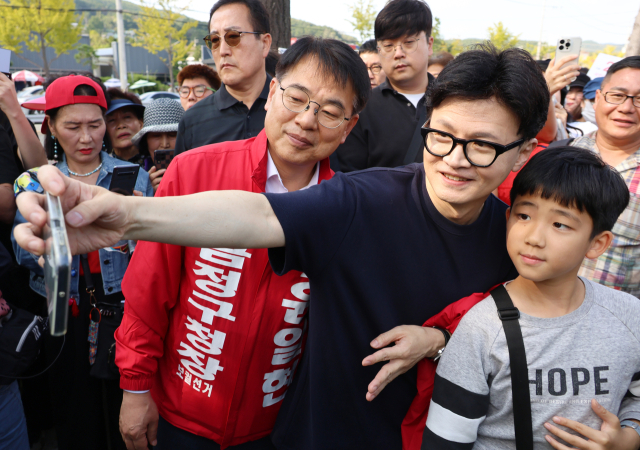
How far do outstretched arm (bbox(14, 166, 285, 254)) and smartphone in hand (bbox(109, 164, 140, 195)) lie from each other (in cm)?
135

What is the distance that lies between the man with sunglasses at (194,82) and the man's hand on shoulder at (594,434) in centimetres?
402

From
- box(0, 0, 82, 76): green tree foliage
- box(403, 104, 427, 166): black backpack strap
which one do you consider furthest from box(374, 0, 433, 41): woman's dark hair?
box(0, 0, 82, 76): green tree foliage

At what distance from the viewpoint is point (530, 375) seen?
145cm

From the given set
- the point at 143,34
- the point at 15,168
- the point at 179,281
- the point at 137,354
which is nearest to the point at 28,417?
the point at 15,168

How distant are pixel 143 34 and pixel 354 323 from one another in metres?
34.0

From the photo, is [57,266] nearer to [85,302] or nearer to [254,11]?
[85,302]

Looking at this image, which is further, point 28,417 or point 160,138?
point 160,138

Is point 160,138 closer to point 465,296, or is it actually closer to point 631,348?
point 465,296

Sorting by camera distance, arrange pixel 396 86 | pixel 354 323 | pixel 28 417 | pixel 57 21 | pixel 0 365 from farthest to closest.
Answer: pixel 57 21
pixel 396 86
pixel 28 417
pixel 0 365
pixel 354 323

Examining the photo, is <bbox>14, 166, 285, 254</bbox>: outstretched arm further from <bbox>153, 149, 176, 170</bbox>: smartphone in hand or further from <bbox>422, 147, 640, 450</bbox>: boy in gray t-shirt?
<bbox>153, 149, 176, 170</bbox>: smartphone in hand

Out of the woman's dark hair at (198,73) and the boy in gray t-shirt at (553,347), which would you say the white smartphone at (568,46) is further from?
the woman's dark hair at (198,73)

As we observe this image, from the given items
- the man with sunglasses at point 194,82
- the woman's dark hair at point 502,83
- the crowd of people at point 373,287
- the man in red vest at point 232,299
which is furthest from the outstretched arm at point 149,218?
the man with sunglasses at point 194,82

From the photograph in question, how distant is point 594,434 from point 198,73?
4284mm

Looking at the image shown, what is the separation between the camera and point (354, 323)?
1499 mm
